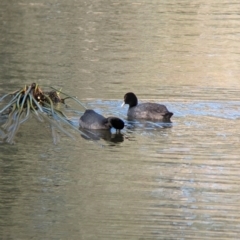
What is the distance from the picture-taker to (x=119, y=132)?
12.8 meters

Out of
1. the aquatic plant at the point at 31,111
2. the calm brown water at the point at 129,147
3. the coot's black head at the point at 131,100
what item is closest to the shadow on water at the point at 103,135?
the calm brown water at the point at 129,147

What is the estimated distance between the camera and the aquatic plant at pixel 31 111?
496 inches

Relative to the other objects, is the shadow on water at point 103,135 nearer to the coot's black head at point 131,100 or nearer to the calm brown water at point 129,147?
the calm brown water at point 129,147

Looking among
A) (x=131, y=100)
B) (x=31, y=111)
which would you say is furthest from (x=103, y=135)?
(x=131, y=100)

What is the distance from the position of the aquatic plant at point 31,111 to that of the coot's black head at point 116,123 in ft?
1.56

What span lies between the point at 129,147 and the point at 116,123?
3.28 ft

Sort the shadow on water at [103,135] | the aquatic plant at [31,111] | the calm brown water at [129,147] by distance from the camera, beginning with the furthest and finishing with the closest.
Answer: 1. the aquatic plant at [31,111]
2. the shadow on water at [103,135]
3. the calm brown water at [129,147]

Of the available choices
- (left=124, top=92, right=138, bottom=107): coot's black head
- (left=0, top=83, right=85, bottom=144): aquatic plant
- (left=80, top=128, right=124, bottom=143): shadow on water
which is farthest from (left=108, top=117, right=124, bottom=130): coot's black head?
(left=124, top=92, right=138, bottom=107): coot's black head

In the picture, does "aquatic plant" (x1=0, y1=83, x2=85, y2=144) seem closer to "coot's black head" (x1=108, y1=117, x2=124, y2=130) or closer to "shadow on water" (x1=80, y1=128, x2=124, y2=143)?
"shadow on water" (x1=80, y1=128, x2=124, y2=143)

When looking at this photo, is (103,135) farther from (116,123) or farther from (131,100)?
(131,100)

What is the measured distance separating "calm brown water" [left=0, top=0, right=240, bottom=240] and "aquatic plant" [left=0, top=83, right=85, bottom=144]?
20 cm

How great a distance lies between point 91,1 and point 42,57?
13.2m

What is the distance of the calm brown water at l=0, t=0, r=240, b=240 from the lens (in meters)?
8.57

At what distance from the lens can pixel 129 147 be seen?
11719 millimetres
